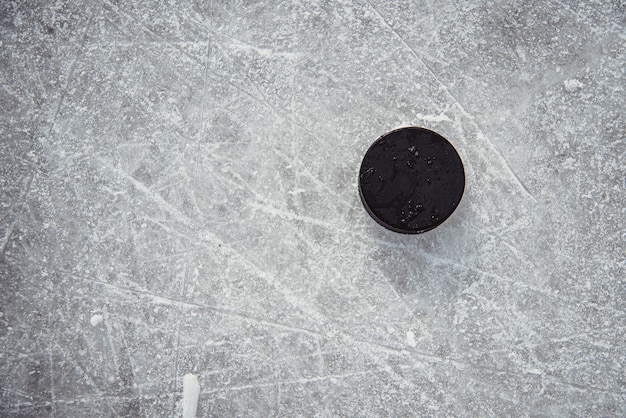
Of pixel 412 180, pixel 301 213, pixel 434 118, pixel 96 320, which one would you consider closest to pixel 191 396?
pixel 96 320

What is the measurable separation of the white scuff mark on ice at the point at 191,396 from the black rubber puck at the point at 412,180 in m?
0.71

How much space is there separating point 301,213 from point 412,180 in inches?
13.3

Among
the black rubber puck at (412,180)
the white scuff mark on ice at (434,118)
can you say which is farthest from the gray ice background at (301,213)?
the black rubber puck at (412,180)

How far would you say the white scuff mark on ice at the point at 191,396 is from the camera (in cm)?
145

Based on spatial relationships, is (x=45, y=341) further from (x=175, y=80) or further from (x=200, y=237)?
(x=175, y=80)

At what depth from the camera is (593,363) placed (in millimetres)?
1454

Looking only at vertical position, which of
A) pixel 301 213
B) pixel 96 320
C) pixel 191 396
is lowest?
pixel 191 396

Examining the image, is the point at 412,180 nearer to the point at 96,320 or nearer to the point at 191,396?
the point at 191,396

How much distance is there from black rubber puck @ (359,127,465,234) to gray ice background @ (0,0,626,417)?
12 centimetres

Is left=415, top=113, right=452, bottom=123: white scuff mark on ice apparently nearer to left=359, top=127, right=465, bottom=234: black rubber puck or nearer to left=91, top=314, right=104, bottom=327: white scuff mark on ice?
left=359, top=127, right=465, bottom=234: black rubber puck

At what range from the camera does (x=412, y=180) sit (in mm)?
1310

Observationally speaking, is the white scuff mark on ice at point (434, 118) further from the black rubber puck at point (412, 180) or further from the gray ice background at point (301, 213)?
the black rubber puck at point (412, 180)

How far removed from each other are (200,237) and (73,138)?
0.48 metres

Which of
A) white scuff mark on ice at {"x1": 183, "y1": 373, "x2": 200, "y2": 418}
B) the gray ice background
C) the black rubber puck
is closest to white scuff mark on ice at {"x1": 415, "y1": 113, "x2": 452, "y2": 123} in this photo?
the gray ice background
